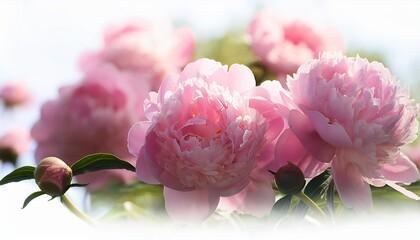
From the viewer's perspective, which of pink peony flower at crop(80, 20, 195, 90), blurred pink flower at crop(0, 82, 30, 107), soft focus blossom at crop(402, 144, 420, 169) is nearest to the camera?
soft focus blossom at crop(402, 144, 420, 169)

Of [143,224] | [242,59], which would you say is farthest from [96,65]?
[143,224]

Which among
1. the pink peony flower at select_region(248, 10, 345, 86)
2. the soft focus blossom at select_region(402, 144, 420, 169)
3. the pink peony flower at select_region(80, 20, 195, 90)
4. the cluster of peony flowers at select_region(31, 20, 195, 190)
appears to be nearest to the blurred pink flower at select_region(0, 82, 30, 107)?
the pink peony flower at select_region(80, 20, 195, 90)

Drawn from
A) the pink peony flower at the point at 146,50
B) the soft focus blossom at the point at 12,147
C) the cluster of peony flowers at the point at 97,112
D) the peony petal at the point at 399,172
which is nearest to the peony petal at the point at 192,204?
the peony petal at the point at 399,172

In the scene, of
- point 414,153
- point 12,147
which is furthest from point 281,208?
point 12,147

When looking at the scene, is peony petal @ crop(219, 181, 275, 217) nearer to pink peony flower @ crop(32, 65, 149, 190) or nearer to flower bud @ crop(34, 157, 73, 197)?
flower bud @ crop(34, 157, 73, 197)

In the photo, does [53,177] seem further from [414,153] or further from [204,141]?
[414,153]

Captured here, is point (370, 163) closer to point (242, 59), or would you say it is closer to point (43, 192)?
point (43, 192)

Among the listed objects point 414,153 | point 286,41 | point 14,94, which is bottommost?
point 14,94

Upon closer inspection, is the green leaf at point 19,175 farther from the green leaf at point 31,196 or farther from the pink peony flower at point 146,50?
the pink peony flower at point 146,50
